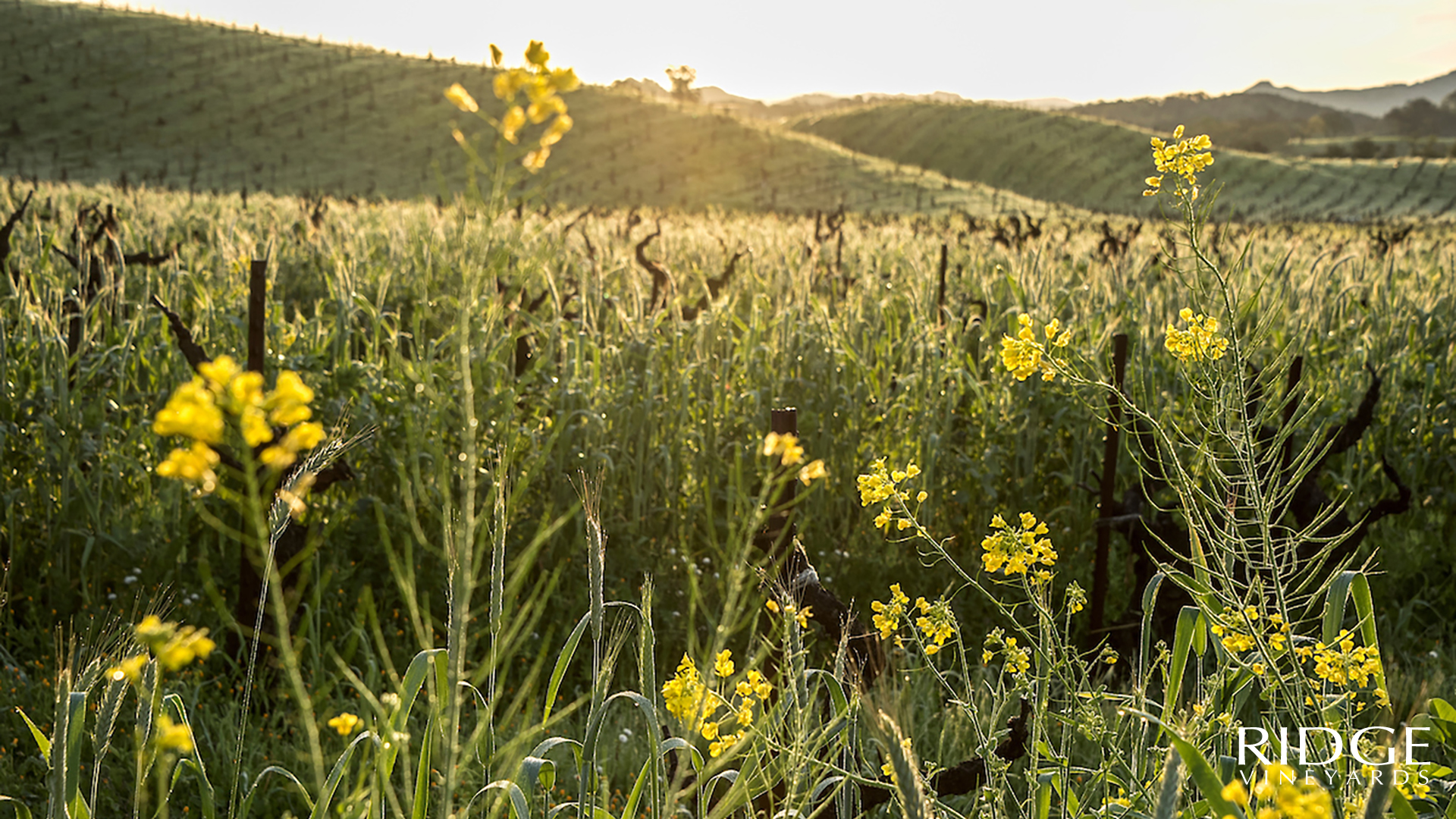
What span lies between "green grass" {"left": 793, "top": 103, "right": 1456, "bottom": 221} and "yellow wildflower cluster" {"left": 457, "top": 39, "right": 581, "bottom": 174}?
117 feet

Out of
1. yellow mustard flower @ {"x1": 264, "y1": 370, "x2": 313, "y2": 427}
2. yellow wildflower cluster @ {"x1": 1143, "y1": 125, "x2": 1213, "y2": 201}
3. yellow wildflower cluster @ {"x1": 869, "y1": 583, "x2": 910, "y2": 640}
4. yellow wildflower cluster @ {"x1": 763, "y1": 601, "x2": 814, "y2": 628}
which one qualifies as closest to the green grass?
yellow wildflower cluster @ {"x1": 1143, "y1": 125, "x2": 1213, "y2": 201}

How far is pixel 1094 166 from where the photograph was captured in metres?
50.0

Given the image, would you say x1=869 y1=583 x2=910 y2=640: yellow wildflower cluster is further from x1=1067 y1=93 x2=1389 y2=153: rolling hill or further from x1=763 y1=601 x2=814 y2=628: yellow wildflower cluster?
x1=1067 y1=93 x2=1389 y2=153: rolling hill

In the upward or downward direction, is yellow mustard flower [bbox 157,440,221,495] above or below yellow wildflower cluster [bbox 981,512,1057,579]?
above

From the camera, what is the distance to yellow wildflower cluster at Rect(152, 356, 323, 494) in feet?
1.66

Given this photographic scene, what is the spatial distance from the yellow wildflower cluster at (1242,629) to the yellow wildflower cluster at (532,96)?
1.22 m

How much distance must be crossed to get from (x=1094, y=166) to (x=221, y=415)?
55.1m

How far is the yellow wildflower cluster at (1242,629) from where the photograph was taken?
1.38 metres

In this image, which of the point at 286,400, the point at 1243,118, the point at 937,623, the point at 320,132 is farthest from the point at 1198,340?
the point at 1243,118

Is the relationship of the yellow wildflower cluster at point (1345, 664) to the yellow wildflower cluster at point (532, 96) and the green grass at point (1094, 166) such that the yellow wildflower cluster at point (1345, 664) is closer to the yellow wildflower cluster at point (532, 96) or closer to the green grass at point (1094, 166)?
the yellow wildflower cluster at point (532, 96)

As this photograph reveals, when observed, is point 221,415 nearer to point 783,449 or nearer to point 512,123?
point 512,123

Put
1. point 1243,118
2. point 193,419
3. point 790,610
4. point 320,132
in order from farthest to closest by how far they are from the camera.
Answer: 1. point 1243,118
2. point 320,132
3. point 790,610
4. point 193,419

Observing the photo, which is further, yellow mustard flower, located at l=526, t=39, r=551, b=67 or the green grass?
the green grass

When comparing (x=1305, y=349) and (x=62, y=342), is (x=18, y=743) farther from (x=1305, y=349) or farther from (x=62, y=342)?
(x=1305, y=349)
